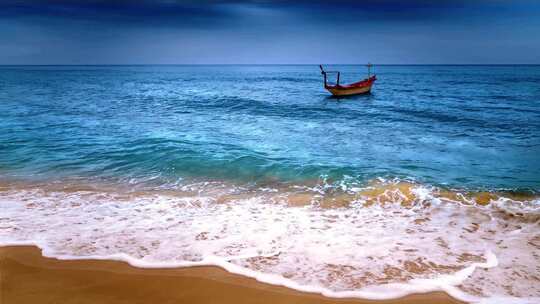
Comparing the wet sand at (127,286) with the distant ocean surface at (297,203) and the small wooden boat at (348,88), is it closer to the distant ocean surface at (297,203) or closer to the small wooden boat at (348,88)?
the distant ocean surface at (297,203)

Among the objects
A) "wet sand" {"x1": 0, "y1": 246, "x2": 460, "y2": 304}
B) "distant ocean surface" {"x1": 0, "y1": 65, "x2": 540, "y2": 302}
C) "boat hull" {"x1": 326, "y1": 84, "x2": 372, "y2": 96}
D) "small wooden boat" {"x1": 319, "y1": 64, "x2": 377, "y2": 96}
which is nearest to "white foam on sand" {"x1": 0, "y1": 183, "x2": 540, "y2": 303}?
"distant ocean surface" {"x1": 0, "y1": 65, "x2": 540, "y2": 302}

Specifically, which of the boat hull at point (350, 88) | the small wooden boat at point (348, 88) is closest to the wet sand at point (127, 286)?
the small wooden boat at point (348, 88)

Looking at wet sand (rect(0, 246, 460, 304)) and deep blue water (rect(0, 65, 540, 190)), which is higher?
deep blue water (rect(0, 65, 540, 190))

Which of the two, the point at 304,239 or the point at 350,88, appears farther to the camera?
the point at 350,88

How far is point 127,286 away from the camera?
497 cm

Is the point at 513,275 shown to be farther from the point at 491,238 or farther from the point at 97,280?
the point at 97,280

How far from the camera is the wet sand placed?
15.4 ft

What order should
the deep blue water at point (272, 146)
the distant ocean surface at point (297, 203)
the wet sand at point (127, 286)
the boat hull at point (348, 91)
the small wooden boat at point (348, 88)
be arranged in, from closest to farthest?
the wet sand at point (127, 286)
the distant ocean surface at point (297, 203)
the deep blue water at point (272, 146)
the small wooden boat at point (348, 88)
the boat hull at point (348, 91)

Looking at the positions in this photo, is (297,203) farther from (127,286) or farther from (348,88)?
(348,88)

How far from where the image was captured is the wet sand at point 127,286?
15.4ft

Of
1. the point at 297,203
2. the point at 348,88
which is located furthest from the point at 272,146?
the point at 348,88

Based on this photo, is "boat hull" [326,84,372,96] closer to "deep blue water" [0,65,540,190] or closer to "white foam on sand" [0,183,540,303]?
"deep blue water" [0,65,540,190]

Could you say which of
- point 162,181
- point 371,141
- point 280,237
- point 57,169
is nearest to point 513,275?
point 280,237

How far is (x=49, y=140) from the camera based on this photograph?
15531 millimetres
